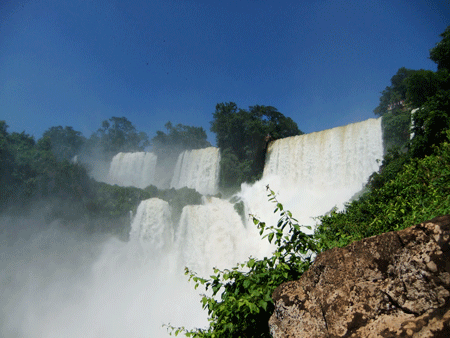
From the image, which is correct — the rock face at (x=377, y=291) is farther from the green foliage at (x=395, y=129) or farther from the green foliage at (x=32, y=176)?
the green foliage at (x=32, y=176)

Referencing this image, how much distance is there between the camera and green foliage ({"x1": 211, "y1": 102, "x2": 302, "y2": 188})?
28781 mm

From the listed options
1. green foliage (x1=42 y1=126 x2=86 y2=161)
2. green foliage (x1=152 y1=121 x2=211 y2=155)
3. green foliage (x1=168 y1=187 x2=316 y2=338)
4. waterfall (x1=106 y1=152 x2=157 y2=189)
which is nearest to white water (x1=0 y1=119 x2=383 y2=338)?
waterfall (x1=106 y1=152 x2=157 y2=189)

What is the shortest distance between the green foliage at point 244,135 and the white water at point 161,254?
3766 millimetres

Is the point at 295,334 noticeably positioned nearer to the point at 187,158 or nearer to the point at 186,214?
the point at 186,214

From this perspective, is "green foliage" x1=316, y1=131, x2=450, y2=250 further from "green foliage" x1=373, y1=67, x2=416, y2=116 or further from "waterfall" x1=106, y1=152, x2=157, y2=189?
"waterfall" x1=106, y1=152, x2=157, y2=189

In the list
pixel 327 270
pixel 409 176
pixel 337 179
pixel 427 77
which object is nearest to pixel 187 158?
pixel 337 179

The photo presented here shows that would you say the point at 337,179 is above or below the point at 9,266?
above

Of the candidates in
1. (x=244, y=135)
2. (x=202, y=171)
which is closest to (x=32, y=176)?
(x=202, y=171)

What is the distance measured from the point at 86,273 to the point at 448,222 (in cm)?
2810

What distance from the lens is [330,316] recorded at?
4.91 ft

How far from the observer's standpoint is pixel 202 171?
30.4 m

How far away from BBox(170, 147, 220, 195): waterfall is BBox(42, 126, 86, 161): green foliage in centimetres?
3726

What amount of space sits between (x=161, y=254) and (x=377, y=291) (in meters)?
23.2

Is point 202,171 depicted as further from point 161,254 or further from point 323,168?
point 323,168
